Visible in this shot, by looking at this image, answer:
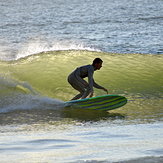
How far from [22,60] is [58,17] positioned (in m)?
22.1

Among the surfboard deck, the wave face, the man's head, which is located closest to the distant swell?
the wave face

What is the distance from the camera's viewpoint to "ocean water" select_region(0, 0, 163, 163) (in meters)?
4.44

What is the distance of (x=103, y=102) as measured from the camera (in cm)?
901

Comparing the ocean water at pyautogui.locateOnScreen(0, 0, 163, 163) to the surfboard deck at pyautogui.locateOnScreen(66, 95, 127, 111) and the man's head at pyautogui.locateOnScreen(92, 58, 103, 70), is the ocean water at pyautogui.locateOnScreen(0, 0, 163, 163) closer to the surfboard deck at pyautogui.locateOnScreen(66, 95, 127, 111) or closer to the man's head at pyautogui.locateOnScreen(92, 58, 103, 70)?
the surfboard deck at pyautogui.locateOnScreen(66, 95, 127, 111)

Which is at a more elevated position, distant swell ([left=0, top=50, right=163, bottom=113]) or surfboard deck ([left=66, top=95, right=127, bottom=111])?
distant swell ([left=0, top=50, right=163, bottom=113])

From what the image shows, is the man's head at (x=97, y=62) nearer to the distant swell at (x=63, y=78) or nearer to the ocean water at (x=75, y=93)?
the ocean water at (x=75, y=93)

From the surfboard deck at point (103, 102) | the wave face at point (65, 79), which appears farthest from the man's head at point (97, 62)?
the wave face at point (65, 79)

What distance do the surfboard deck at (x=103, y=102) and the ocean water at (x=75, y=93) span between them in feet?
0.59

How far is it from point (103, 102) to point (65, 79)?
4401mm

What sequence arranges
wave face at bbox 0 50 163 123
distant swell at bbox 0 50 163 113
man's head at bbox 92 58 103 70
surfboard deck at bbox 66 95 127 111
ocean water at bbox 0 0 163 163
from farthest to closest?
distant swell at bbox 0 50 163 113, wave face at bbox 0 50 163 123, surfboard deck at bbox 66 95 127 111, man's head at bbox 92 58 103 70, ocean water at bbox 0 0 163 163

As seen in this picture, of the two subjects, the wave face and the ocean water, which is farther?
the wave face

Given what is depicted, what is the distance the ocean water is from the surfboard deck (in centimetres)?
18

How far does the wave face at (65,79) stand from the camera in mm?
9876

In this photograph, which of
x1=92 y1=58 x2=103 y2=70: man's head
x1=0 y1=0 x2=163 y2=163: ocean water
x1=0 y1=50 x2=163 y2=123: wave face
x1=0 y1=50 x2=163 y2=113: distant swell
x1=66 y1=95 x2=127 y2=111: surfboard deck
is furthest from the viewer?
x1=0 y1=50 x2=163 y2=113: distant swell
